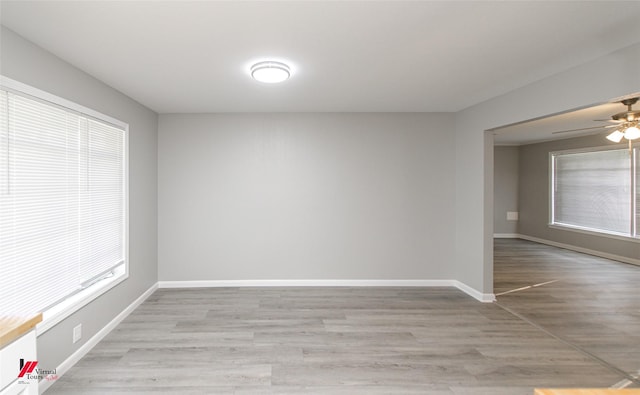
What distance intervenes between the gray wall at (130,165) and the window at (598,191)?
25.5ft

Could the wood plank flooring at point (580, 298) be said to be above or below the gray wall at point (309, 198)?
below

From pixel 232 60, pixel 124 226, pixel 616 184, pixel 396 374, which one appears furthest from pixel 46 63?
pixel 616 184

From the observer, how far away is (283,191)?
4445mm

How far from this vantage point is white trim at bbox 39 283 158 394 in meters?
2.32

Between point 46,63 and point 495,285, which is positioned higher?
point 46,63

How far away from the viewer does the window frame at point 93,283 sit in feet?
6.87

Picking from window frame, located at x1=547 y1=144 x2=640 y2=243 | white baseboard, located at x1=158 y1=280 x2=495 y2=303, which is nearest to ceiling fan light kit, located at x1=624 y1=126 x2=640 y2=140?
window frame, located at x1=547 y1=144 x2=640 y2=243

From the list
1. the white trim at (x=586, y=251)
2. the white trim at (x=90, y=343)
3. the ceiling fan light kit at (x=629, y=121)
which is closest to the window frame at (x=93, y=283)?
the white trim at (x=90, y=343)

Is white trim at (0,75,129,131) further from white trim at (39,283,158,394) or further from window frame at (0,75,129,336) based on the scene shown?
white trim at (39,283,158,394)

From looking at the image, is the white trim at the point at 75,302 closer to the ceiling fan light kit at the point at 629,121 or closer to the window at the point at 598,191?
the ceiling fan light kit at the point at 629,121

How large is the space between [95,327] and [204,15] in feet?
9.22

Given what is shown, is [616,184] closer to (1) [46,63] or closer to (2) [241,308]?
(2) [241,308]

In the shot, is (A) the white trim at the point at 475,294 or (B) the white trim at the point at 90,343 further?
(A) the white trim at the point at 475,294

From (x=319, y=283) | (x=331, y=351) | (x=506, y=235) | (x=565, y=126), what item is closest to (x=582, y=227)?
(x=506, y=235)
